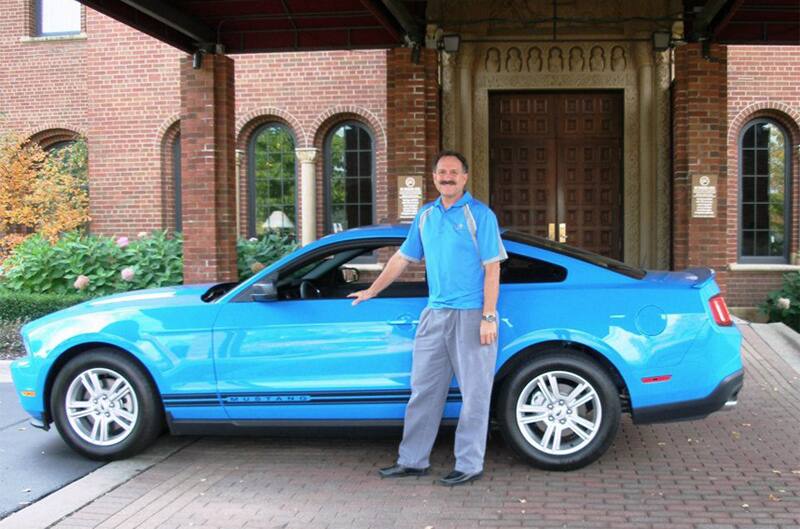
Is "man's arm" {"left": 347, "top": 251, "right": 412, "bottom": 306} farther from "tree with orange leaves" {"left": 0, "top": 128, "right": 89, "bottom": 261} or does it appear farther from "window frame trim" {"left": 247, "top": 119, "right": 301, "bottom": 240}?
"window frame trim" {"left": 247, "top": 119, "right": 301, "bottom": 240}

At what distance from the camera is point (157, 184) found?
48.5 feet

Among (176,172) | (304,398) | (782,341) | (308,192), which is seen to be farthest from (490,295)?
(176,172)

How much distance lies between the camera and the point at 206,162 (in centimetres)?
985

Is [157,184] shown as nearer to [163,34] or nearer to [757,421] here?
[163,34]

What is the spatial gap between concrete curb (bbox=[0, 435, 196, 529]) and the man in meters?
1.75

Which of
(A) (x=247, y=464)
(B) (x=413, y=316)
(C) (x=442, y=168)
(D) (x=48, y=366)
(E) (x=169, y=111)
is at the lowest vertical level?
(A) (x=247, y=464)

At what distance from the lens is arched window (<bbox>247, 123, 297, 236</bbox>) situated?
579 inches

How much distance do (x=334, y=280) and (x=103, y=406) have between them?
191 cm

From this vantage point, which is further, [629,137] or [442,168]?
[629,137]

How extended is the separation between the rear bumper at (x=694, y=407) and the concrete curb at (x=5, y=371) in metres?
6.95

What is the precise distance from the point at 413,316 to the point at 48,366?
8.40 ft

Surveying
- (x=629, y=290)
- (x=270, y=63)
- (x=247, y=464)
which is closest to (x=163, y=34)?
(x=270, y=63)

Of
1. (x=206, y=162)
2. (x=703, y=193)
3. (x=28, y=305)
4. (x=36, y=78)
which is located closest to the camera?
(x=703, y=193)

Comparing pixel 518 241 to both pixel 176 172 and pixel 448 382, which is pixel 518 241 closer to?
Result: pixel 448 382
